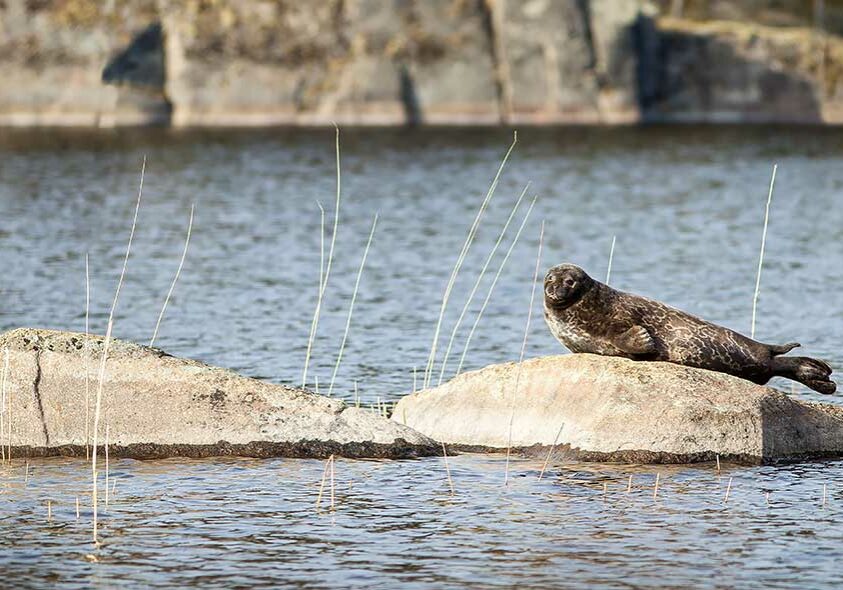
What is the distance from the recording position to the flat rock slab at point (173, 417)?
52.5ft

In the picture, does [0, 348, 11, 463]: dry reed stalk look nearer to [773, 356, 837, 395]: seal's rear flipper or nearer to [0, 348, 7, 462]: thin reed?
[0, 348, 7, 462]: thin reed

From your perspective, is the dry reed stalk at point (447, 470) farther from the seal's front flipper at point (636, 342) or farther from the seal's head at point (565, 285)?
the seal's front flipper at point (636, 342)

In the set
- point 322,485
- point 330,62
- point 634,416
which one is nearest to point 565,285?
point 634,416

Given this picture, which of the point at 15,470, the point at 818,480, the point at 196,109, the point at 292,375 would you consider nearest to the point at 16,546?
the point at 15,470

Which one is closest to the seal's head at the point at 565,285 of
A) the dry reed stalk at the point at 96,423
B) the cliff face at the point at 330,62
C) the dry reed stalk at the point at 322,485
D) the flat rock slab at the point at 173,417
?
the flat rock slab at the point at 173,417

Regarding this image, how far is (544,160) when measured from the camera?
7612 centimetres

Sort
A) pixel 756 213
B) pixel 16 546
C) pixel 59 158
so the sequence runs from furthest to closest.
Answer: pixel 59 158
pixel 756 213
pixel 16 546

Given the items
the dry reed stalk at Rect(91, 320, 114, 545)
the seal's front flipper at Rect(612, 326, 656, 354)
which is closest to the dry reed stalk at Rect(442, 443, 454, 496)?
the seal's front flipper at Rect(612, 326, 656, 354)

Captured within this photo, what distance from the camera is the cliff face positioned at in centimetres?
10444

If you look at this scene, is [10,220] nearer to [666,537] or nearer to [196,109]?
[666,537]

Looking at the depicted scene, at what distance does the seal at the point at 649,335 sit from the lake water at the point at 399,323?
1681mm

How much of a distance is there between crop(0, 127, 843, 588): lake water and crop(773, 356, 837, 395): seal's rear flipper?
1.66 meters

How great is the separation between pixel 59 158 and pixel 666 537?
64516 millimetres

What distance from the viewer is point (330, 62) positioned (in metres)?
106
